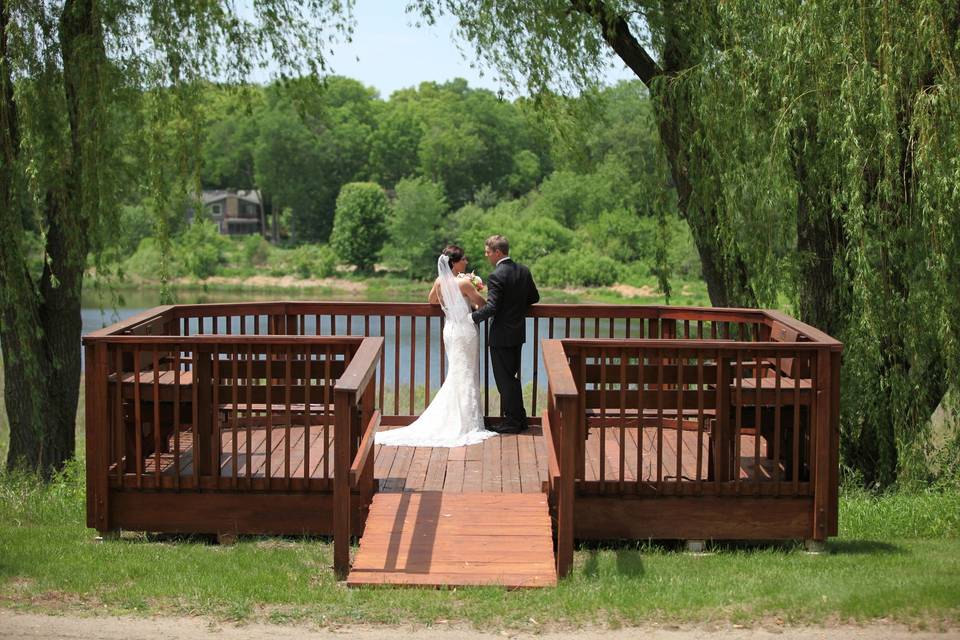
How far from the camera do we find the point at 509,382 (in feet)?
32.7

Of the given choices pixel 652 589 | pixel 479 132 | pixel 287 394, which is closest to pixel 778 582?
pixel 652 589

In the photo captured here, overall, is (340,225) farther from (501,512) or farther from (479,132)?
(501,512)

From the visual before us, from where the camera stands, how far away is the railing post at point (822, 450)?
7457mm

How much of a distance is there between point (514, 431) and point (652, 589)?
3.69 m

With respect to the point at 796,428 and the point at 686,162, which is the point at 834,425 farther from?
the point at 686,162

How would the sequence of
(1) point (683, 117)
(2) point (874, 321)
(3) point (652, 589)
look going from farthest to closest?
(1) point (683, 117), (2) point (874, 321), (3) point (652, 589)

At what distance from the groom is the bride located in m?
0.20

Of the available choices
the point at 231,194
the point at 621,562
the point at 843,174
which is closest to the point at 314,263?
the point at 231,194

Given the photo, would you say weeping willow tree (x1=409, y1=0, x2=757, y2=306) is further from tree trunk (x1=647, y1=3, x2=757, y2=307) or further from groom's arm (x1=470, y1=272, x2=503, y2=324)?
groom's arm (x1=470, y1=272, x2=503, y2=324)

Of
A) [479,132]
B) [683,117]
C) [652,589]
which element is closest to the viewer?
[652,589]

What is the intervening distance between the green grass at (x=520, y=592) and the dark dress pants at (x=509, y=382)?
2.31 metres

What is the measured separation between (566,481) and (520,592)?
667 millimetres

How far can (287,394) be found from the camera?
768 cm

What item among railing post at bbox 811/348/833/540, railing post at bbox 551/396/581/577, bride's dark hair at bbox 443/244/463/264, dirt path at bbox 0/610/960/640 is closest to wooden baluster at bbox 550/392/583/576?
railing post at bbox 551/396/581/577
